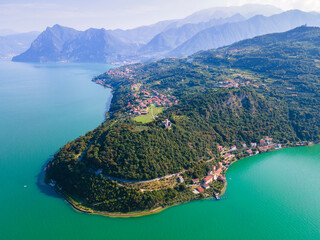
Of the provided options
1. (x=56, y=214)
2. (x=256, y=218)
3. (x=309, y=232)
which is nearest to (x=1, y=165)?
(x=56, y=214)

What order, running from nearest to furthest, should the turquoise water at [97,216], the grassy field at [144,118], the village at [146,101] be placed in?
the turquoise water at [97,216]
the grassy field at [144,118]
the village at [146,101]

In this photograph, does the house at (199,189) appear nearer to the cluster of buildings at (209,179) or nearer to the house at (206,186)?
the cluster of buildings at (209,179)

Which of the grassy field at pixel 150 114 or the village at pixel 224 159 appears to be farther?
the grassy field at pixel 150 114

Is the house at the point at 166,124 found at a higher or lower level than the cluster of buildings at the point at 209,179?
higher

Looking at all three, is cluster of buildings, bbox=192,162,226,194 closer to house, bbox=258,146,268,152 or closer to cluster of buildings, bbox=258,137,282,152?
house, bbox=258,146,268,152

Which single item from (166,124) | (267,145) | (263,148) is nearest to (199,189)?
(166,124)

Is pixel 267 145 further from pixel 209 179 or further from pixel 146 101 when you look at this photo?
pixel 146 101

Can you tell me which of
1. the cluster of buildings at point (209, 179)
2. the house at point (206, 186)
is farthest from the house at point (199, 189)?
the house at point (206, 186)

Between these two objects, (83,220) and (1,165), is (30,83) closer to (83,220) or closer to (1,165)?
(1,165)

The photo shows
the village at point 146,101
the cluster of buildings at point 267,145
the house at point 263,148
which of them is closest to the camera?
the house at point 263,148
